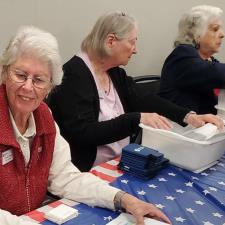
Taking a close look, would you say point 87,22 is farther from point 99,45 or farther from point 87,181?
point 87,181

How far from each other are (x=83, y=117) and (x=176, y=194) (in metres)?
0.69

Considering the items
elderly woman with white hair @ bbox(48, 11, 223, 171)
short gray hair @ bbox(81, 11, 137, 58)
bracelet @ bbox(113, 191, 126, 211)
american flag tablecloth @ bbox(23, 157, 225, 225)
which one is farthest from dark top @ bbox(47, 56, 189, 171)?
bracelet @ bbox(113, 191, 126, 211)

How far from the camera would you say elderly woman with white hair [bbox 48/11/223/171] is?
6.42ft

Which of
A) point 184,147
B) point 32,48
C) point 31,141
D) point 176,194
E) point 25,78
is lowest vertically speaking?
point 176,194

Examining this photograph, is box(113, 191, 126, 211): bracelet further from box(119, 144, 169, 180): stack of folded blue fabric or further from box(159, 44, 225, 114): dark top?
box(159, 44, 225, 114): dark top

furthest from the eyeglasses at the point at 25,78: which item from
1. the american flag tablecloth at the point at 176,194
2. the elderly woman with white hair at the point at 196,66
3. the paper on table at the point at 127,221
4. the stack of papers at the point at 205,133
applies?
the elderly woman with white hair at the point at 196,66

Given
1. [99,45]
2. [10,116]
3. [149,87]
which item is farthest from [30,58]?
[149,87]

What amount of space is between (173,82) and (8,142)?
1.54m

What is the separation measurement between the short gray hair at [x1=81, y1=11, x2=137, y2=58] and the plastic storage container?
23.0 inches

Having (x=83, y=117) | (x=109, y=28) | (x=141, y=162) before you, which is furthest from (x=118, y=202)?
(x=109, y=28)

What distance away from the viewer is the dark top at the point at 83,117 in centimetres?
195

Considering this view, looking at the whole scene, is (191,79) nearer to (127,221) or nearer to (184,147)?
(184,147)

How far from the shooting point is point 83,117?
1.96 m

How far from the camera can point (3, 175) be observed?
129cm
